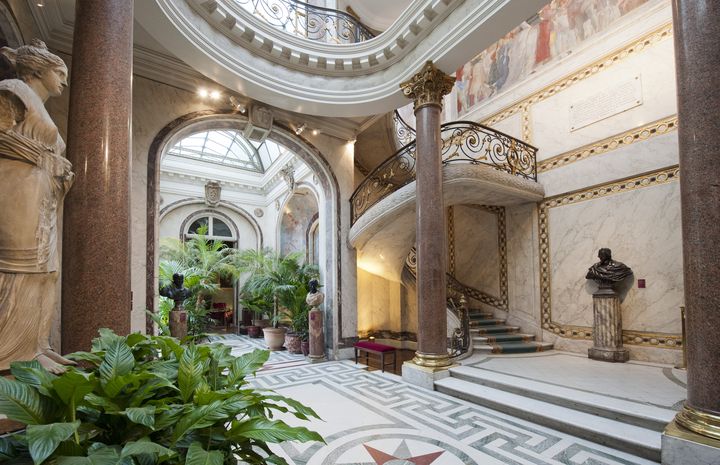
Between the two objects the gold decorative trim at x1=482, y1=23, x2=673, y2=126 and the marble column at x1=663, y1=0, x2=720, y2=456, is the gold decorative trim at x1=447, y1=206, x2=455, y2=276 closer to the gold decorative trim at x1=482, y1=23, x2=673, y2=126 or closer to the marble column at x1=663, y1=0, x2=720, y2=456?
the gold decorative trim at x1=482, y1=23, x2=673, y2=126

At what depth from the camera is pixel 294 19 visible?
7.33 metres

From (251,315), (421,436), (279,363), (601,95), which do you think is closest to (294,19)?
(601,95)

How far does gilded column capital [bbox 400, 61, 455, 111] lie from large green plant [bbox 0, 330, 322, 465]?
529cm

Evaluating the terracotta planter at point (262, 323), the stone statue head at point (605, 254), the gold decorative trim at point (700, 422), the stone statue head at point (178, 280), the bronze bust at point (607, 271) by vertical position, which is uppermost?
the stone statue head at point (605, 254)

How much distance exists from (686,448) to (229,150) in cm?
1403

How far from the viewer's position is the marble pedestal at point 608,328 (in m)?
6.45

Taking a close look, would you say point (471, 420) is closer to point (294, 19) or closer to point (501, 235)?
point (501, 235)

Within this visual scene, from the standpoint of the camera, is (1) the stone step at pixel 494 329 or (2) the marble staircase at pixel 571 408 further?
(1) the stone step at pixel 494 329

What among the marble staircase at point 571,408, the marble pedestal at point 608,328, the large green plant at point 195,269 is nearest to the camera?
the marble staircase at point 571,408

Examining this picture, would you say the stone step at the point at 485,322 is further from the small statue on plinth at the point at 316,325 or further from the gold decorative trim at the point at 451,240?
the small statue on plinth at the point at 316,325

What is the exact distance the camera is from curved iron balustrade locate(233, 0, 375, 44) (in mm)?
6758

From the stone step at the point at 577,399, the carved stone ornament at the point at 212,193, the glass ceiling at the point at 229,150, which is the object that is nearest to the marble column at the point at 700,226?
the stone step at the point at 577,399

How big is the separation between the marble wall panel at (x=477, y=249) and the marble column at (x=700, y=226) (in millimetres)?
6013

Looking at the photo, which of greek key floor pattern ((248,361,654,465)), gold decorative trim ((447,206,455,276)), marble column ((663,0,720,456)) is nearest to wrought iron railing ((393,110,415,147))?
gold decorative trim ((447,206,455,276))
